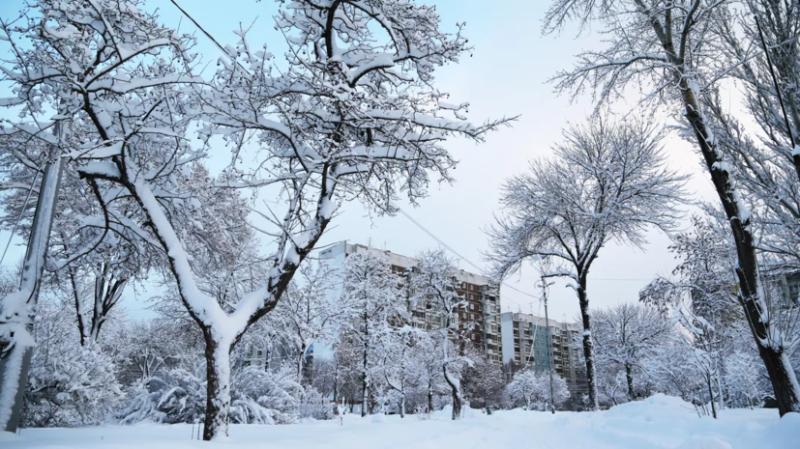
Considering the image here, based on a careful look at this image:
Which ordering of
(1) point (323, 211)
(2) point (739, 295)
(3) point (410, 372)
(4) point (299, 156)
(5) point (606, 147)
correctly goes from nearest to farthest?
(4) point (299, 156) < (1) point (323, 211) < (2) point (739, 295) < (5) point (606, 147) < (3) point (410, 372)

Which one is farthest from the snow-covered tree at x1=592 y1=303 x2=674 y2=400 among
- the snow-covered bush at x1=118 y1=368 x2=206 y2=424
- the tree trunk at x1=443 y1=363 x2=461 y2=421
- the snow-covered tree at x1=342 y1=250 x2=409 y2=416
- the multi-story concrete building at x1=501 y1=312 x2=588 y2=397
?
the multi-story concrete building at x1=501 y1=312 x2=588 y2=397

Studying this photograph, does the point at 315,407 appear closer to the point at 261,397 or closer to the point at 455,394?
the point at 455,394

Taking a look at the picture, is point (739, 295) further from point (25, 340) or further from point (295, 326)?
point (295, 326)

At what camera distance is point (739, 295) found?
652 cm

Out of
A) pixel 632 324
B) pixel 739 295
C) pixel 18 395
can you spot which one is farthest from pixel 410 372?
pixel 18 395

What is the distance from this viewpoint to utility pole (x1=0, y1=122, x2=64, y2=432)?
4.16 m

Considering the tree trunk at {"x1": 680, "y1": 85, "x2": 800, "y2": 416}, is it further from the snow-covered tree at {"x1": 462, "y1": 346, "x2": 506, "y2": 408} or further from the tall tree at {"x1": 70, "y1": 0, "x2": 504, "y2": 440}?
the snow-covered tree at {"x1": 462, "y1": 346, "x2": 506, "y2": 408}

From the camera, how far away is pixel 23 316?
446 cm

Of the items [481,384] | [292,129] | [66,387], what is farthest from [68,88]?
[481,384]

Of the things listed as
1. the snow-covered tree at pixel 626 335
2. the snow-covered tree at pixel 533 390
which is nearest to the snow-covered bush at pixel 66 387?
the snow-covered tree at pixel 626 335

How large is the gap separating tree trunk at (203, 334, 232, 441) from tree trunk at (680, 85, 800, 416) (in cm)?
735

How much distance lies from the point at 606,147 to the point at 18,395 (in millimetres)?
16465

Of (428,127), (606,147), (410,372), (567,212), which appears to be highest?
(606,147)

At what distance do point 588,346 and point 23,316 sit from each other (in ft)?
47.3
